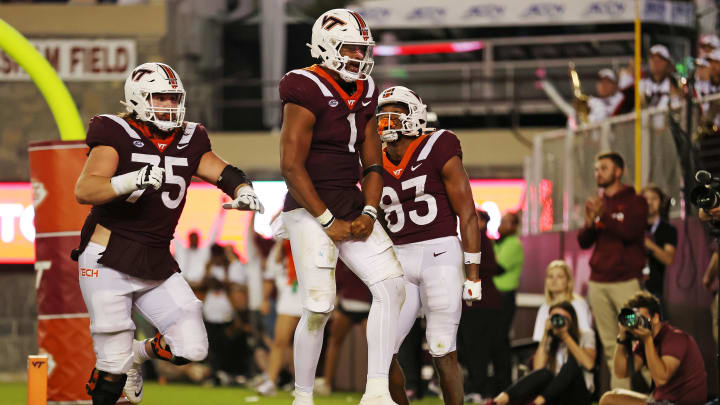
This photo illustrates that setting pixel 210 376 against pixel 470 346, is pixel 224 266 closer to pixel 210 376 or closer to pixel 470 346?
pixel 210 376

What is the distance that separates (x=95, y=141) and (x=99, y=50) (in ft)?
34.4

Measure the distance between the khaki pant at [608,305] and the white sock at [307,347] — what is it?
4386mm

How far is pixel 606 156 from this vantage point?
10.6 metres

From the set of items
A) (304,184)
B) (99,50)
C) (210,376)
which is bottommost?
(210,376)

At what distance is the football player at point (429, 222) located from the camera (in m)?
7.48

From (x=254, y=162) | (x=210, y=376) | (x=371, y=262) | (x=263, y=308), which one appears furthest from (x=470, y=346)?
(x=254, y=162)

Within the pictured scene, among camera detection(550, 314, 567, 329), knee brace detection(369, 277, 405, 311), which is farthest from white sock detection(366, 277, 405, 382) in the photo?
camera detection(550, 314, 567, 329)

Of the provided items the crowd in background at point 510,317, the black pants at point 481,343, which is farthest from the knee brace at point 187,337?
the black pants at point 481,343

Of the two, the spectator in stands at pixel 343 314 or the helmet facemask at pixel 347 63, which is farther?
the spectator in stands at pixel 343 314

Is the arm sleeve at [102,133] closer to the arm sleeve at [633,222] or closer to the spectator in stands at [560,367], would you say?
the spectator in stands at [560,367]

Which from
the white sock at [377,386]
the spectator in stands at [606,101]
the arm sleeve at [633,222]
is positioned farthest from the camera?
the spectator in stands at [606,101]

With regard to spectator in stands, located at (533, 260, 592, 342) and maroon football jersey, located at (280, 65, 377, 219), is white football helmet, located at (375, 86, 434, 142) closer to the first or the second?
maroon football jersey, located at (280, 65, 377, 219)

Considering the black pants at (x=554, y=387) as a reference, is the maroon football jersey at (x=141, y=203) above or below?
above

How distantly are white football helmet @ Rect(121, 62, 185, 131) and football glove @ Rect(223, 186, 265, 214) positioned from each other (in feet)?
1.56
